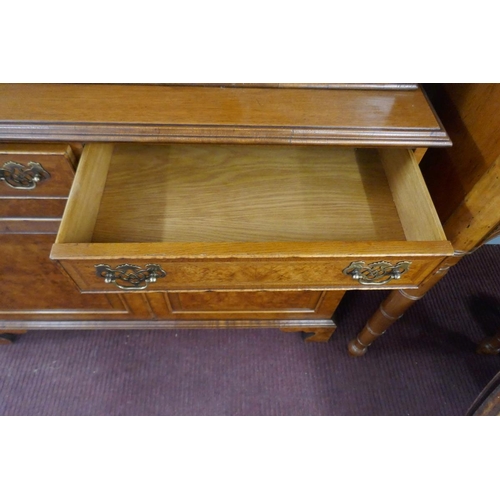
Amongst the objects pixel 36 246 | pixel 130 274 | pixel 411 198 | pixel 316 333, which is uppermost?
pixel 411 198

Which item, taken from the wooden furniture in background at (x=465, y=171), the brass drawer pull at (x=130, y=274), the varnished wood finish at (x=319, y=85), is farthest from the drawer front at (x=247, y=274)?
the varnished wood finish at (x=319, y=85)

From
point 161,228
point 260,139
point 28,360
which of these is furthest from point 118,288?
point 28,360

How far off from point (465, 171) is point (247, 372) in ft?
1.88

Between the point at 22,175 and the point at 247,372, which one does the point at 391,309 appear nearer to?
the point at 247,372

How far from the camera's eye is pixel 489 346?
2.90 feet

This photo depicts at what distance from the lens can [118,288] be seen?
0.51 meters

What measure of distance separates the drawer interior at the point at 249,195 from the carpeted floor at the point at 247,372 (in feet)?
1.30

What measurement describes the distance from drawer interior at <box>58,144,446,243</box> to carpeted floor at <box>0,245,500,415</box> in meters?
0.40

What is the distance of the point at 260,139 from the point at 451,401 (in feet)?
2.38

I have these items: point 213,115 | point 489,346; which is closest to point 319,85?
point 213,115

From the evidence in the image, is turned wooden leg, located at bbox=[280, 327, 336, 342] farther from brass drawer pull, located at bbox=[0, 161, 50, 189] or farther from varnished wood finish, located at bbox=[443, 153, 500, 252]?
brass drawer pull, located at bbox=[0, 161, 50, 189]

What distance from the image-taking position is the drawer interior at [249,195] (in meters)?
0.57

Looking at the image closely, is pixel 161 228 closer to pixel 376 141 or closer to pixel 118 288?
pixel 118 288

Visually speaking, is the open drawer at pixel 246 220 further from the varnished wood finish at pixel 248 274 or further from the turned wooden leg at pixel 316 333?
the turned wooden leg at pixel 316 333
